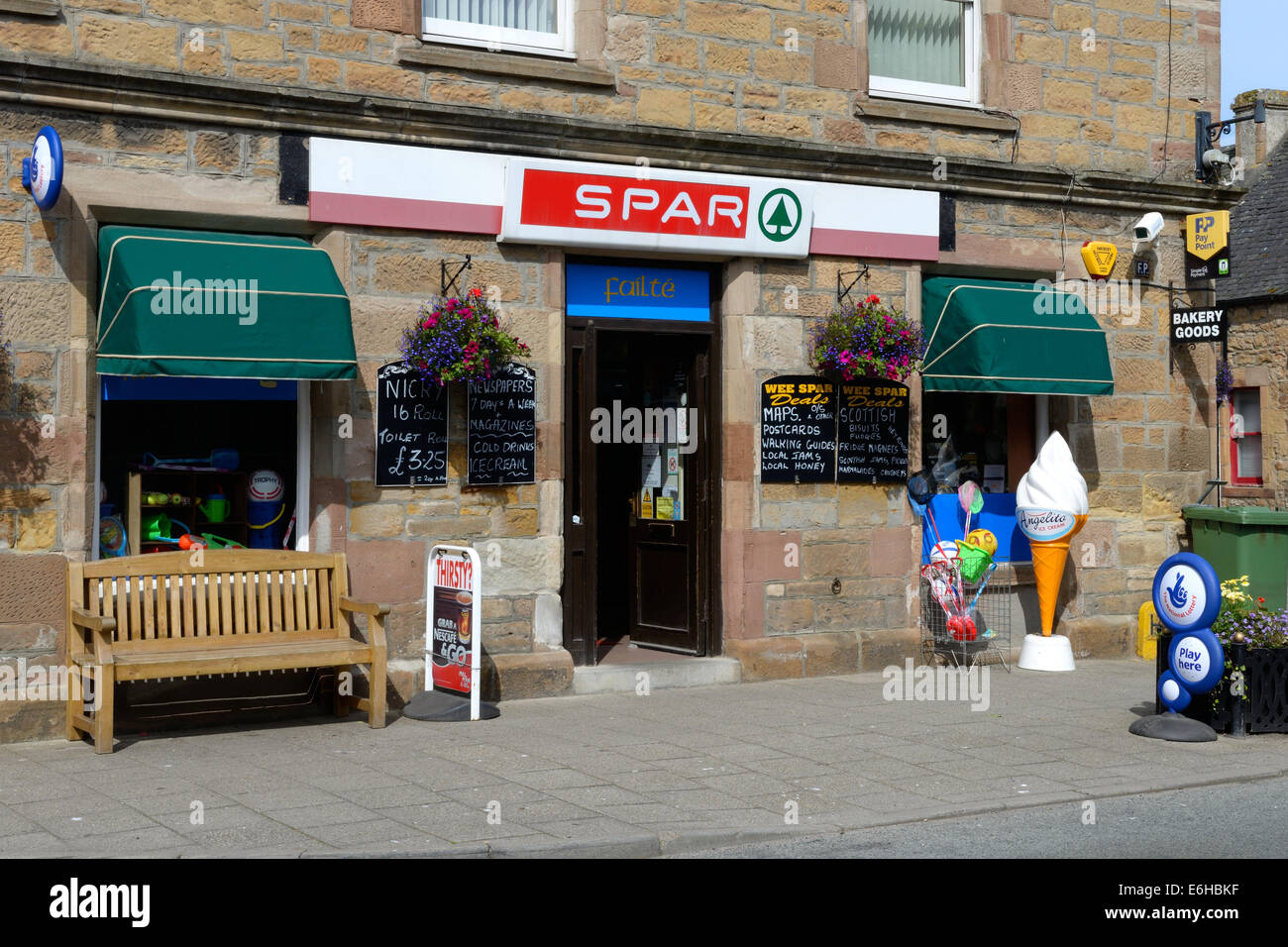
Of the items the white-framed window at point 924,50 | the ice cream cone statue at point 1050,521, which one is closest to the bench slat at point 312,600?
the ice cream cone statue at point 1050,521

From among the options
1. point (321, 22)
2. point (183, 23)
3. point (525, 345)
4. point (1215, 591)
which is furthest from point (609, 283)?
point (1215, 591)

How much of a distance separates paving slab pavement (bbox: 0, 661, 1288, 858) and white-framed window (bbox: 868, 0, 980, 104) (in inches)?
208

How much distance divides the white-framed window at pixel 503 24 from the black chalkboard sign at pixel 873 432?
359cm

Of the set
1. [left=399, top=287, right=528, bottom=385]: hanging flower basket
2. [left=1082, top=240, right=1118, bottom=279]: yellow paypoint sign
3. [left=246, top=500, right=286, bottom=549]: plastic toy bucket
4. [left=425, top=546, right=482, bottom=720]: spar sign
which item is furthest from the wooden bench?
[left=1082, top=240, right=1118, bottom=279]: yellow paypoint sign

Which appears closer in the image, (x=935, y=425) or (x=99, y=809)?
(x=99, y=809)

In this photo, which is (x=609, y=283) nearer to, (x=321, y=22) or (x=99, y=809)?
(x=321, y=22)

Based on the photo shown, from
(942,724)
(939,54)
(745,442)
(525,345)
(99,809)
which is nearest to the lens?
(99,809)

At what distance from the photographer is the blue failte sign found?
11281 mm

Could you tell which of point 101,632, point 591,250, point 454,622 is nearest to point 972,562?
point 591,250

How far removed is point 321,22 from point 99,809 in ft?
18.3

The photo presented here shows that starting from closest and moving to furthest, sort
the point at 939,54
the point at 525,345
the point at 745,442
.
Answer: the point at 525,345, the point at 745,442, the point at 939,54

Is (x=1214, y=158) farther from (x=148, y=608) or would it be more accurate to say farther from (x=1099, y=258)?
(x=148, y=608)

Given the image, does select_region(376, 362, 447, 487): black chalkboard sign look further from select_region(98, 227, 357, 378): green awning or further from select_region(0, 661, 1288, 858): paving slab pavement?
select_region(0, 661, 1288, 858): paving slab pavement

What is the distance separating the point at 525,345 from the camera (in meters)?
10.7
